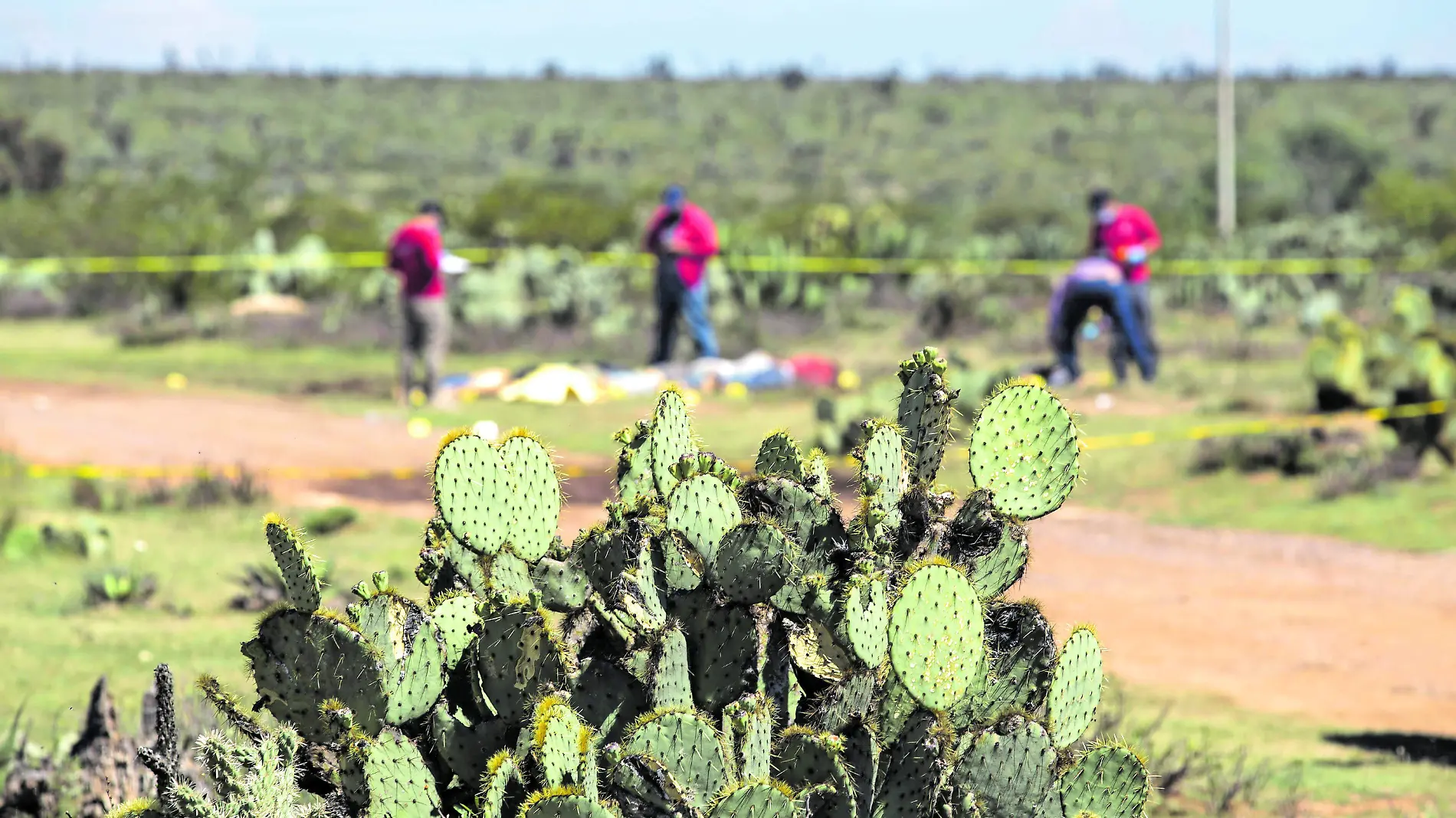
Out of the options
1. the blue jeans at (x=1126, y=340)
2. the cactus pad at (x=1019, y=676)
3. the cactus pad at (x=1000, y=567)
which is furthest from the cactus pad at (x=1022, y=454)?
the blue jeans at (x=1126, y=340)

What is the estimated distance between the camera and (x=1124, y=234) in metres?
17.5

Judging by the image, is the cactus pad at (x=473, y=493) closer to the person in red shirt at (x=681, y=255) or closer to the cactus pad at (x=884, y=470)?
the cactus pad at (x=884, y=470)

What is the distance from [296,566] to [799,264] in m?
21.7

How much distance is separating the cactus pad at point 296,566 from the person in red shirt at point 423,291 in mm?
12573

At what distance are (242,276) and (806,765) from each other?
23.0 metres

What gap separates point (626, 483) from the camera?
4.69 metres

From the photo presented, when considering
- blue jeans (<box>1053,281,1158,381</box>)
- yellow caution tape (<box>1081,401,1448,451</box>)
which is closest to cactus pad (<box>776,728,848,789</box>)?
yellow caution tape (<box>1081,401,1448,451</box>)

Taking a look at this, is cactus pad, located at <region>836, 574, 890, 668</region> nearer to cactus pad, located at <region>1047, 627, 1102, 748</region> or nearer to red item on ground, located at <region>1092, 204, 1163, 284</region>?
cactus pad, located at <region>1047, 627, 1102, 748</region>

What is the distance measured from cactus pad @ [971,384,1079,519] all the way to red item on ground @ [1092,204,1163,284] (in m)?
13.3

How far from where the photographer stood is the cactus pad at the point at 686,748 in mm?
3666

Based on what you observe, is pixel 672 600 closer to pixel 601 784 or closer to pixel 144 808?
pixel 601 784

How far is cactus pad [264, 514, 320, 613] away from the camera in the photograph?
12.7 feet

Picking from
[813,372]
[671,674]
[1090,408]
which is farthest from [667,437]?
[813,372]

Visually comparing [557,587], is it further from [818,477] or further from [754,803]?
[754,803]
